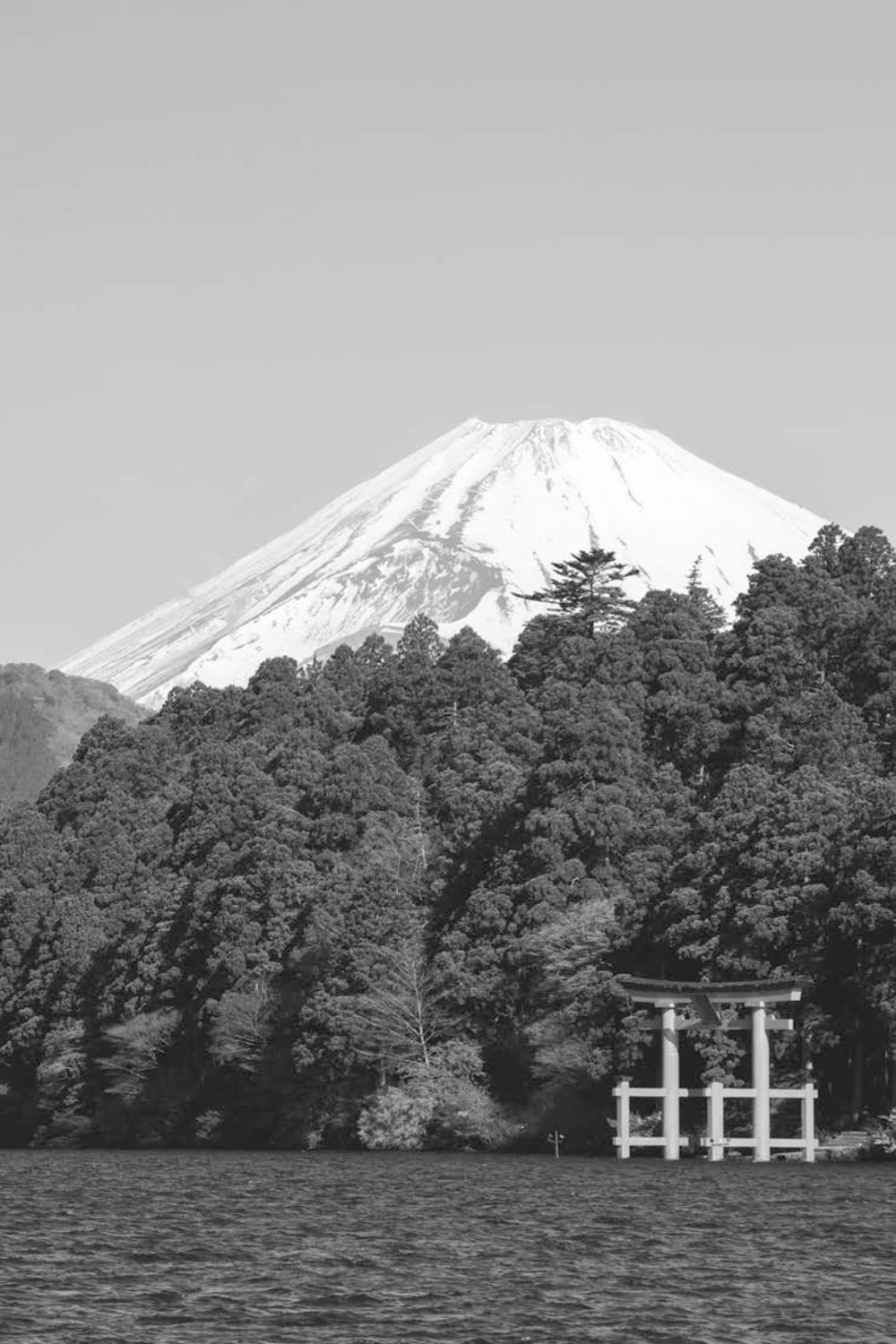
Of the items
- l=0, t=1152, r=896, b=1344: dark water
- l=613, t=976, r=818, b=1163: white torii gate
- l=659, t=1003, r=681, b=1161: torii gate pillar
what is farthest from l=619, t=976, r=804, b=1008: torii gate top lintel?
l=0, t=1152, r=896, b=1344: dark water

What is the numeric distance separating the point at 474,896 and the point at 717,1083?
13937 mm

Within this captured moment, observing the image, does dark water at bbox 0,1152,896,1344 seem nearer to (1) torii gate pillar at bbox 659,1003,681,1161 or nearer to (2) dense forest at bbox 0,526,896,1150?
(1) torii gate pillar at bbox 659,1003,681,1161

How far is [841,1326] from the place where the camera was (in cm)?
2614

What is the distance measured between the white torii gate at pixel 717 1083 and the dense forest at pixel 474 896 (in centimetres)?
130

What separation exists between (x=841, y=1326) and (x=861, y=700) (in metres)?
64.9

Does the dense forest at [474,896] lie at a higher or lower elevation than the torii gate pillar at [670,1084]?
higher

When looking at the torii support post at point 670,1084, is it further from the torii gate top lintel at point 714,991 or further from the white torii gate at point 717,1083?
the torii gate top lintel at point 714,991

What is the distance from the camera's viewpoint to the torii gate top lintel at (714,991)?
58.8 meters

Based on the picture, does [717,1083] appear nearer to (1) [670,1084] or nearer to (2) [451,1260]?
(1) [670,1084]

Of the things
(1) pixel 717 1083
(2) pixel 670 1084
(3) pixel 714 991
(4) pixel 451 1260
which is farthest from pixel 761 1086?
(4) pixel 451 1260

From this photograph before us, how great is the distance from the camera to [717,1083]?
59.9 m

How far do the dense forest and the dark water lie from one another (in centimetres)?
1299

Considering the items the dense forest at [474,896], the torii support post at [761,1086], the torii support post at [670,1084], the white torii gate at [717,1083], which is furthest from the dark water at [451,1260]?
the dense forest at [474,896]

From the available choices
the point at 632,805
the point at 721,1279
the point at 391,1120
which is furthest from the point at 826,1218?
the point at 632,805
